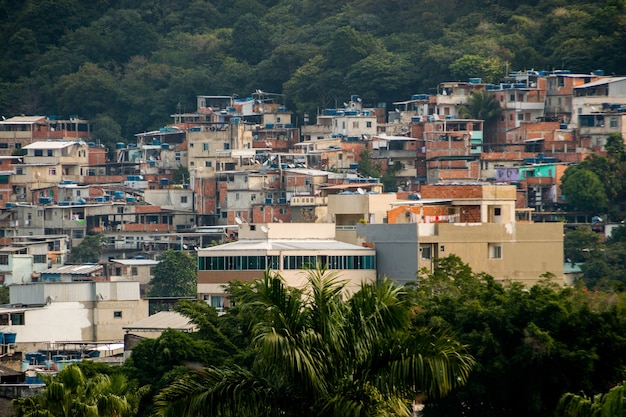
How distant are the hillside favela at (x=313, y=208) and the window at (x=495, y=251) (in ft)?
0.09

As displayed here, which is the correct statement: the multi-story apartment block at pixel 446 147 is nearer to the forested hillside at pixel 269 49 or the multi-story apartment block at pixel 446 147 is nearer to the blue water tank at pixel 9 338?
the forested hillside at pixel 269 49

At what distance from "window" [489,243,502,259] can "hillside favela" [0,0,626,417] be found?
1.1 inches

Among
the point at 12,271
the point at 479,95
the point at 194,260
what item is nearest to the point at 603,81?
the point at 479,95

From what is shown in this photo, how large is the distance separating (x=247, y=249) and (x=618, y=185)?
118ft

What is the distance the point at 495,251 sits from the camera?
39219 mm

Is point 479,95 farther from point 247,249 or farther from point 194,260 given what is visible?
point 247,249

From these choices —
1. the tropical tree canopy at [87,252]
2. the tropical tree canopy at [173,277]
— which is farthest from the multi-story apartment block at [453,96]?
the tropical tree canopy at [173,277]

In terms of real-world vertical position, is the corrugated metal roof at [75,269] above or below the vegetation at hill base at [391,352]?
below

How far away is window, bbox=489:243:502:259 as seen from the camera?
39.1m

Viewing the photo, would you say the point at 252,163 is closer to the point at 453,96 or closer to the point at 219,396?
the point at 453,96

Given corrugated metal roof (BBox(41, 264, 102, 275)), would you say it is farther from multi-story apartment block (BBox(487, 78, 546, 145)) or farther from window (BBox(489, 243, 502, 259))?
window (BBox(489, 243, 502, 259))

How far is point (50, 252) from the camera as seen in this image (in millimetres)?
72062

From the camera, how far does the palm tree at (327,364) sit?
15211 mm

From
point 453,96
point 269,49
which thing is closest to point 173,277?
point 453,96
